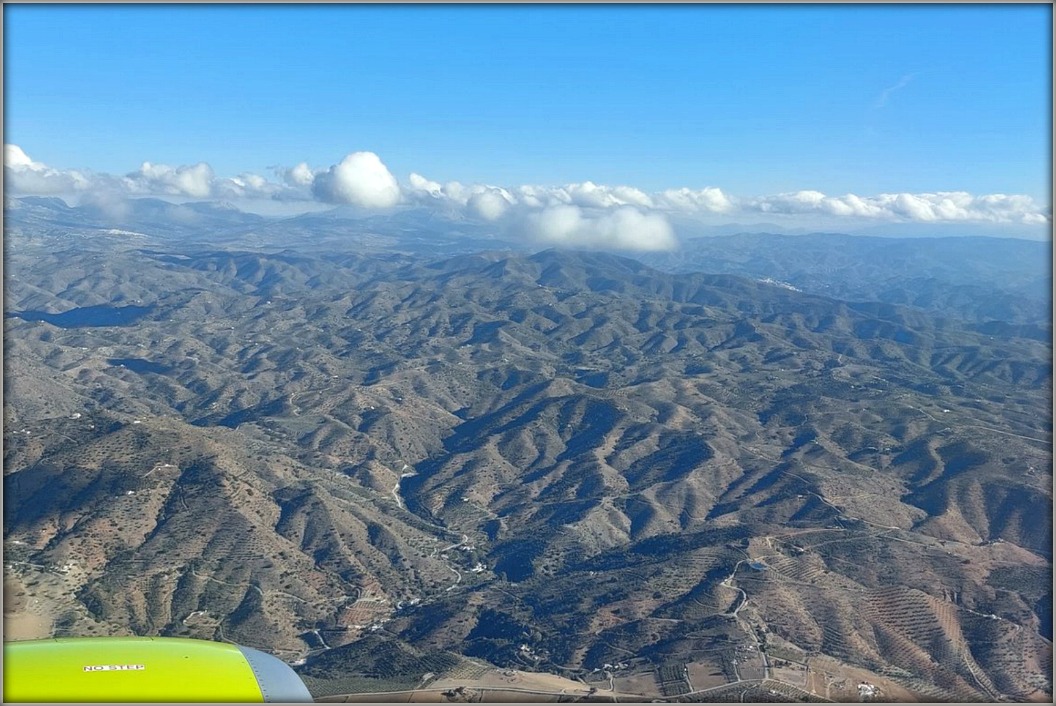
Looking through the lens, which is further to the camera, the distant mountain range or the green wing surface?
the distant mountain range

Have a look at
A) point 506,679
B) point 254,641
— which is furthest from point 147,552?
point 506,679

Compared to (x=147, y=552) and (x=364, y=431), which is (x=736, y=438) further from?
(x=147, y=552)

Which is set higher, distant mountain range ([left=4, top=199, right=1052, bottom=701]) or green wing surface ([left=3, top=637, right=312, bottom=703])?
green wing surface ([left=3, top=637, right=312, bottom=703])

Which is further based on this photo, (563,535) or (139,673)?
(563,535)

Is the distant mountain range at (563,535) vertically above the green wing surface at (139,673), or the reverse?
the green wing surface at (139,673)

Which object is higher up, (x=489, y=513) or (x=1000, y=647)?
(x=1000, y=647)

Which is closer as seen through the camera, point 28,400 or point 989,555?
point 989,555

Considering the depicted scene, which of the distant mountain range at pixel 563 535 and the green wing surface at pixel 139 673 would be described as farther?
the distant mountain range at pixel 563 535

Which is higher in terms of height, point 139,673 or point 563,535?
point 139,673
